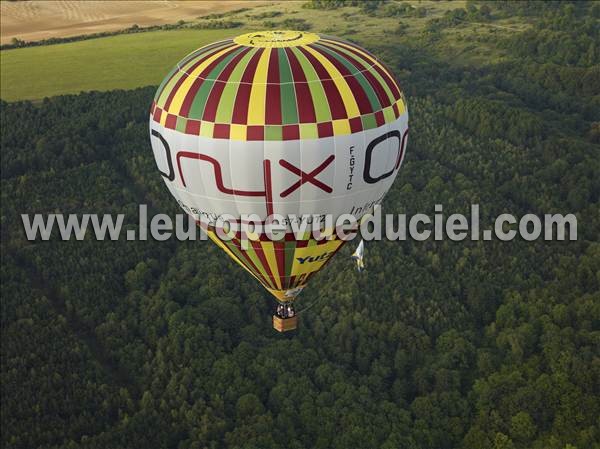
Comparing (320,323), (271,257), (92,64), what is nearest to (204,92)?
(271,257)

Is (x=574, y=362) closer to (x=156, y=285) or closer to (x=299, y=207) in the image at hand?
(x=299, y=207)

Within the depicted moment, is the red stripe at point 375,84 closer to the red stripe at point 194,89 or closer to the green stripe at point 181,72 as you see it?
the red stripe at point 194,89

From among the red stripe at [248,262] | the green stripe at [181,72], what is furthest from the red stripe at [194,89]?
the red stripe at [248,262]

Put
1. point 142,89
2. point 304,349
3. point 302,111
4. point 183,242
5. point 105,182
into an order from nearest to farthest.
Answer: point 302,111 → point 304,349 → point 183,242 → point 105,182 → point 142,89

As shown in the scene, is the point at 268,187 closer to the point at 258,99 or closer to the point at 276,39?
the point at 258,99

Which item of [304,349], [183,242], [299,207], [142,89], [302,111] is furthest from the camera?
[142,89]

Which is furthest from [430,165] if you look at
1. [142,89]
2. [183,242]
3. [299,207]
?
[299,207]
